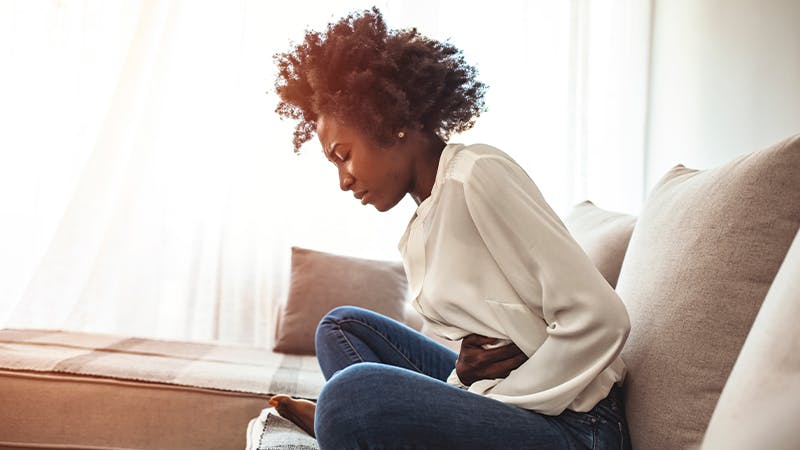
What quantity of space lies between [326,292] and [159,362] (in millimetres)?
→ 628

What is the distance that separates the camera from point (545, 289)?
0.89 m

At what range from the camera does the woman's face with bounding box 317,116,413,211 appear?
117cm

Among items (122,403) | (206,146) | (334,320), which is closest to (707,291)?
(334,320)

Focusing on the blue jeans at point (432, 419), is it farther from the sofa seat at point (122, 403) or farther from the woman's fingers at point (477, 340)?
the sofa seat at point (122, 403)

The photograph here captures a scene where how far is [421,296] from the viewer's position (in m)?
1.04

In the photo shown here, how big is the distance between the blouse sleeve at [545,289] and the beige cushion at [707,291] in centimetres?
9

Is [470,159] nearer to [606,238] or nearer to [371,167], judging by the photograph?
[371,167]

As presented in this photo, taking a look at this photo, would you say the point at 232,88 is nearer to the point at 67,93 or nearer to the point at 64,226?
the point at 67,93

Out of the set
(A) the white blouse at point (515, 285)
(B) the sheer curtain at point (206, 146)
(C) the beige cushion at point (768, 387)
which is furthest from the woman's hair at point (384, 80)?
(B) the sheer curtain at point (206, 146)

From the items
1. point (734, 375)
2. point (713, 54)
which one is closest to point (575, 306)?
point (734, 375)

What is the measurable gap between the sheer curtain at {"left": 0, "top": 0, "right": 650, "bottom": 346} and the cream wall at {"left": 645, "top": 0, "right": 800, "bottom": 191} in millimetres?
164

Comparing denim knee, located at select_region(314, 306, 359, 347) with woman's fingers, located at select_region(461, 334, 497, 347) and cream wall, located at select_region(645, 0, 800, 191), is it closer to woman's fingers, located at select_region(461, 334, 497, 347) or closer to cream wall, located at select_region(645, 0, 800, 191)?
woman's fingers, located at select_region(461, 334, 497, 347)

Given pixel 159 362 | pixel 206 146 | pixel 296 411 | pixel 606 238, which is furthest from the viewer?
pixel 206 146

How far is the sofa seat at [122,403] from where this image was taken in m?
1.60
